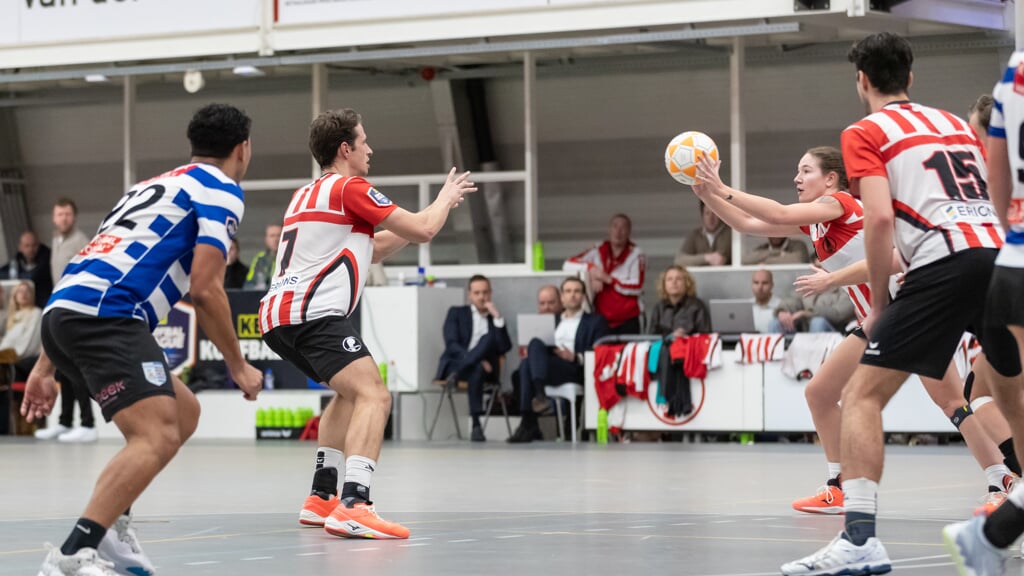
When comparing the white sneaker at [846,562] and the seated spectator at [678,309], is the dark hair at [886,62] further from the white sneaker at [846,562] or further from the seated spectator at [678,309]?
the seated spectator at [678,309]

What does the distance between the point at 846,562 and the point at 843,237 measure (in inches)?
118

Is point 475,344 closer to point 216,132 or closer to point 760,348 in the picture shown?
point 760,348

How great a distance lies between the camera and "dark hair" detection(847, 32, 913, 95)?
5973 mm

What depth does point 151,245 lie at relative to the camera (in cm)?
577

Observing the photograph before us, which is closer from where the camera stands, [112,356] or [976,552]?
[976,552]

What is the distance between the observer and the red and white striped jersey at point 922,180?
577 cm

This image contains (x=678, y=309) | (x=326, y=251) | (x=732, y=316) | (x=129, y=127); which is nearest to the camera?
(x=326, y=251)

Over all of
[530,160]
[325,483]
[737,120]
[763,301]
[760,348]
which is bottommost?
[325,483]

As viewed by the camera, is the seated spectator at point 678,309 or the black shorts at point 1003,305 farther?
the seated spectator at point 678,309

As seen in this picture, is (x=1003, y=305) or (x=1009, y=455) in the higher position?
(x=1003, y=305)

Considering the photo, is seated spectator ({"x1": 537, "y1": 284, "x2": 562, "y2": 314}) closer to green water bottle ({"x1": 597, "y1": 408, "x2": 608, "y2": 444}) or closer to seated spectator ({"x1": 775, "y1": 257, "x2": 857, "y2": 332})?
green water bottle ({"x1": 597, "y1": 408, "x2": 608, "y2": 444})

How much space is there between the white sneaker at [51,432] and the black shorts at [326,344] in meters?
12.5

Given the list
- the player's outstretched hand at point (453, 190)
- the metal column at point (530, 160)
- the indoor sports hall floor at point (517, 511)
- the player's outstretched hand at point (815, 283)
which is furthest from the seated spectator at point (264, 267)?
the player's outstretched hand at point (815, 283)

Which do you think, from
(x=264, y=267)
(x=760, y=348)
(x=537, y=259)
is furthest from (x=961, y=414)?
(x=264, y=267)
